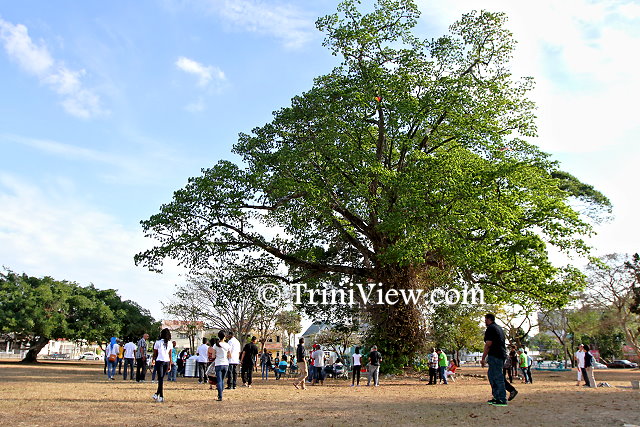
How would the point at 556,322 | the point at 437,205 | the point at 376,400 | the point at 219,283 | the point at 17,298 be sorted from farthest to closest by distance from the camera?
1. the point at 556,322
2. the point at 17,298
3. the point at 219,283
4. the point at 437,205
5. the point at 376,400

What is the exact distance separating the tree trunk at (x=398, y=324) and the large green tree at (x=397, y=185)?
5cm

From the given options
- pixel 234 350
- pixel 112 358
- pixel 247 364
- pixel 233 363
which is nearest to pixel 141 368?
pixel 112 358

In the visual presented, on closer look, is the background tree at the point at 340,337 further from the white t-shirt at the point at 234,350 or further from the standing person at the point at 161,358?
Answer: the standing person at the point at 161,358

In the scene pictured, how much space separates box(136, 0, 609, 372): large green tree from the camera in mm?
18062

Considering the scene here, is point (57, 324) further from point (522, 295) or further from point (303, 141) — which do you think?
point (522, 295)

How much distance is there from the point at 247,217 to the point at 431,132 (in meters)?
8.32

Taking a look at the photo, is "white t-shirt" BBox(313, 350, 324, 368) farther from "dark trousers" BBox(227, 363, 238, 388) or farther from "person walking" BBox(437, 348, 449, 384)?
"person walking" BBox(437, 348, 449, 384)

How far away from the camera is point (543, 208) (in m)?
19.2

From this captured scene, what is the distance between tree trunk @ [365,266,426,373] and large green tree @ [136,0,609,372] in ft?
0.16

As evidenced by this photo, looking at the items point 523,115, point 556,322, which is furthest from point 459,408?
point 556,322

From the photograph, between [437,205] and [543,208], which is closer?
[437,205]

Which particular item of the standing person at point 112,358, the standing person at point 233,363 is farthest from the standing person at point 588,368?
the standing person at point 112,358

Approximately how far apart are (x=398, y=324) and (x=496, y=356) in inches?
463

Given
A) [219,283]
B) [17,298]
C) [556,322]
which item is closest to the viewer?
[219,283]
